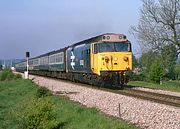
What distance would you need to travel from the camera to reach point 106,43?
2416 centimetres

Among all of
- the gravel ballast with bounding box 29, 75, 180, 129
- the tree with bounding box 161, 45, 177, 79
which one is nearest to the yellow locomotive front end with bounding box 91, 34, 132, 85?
the gravel ballast with bounding box 29, 75, 180, 129

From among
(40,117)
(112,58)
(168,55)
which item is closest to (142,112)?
(40,117)

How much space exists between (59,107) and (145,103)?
3.68 m

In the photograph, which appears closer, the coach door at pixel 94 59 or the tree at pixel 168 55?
the coach door at pixel 94 59

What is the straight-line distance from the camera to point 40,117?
12.5m

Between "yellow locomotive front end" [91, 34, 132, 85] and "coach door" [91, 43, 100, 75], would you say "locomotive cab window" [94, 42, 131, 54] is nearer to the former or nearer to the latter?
"yellow locomotive front end" [91, 34, 132, 85]

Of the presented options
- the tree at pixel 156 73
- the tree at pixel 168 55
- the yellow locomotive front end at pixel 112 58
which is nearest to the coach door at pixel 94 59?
the yellow locomotive front end at pixel 112 58

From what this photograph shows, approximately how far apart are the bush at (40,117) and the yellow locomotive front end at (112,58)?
10.8 m

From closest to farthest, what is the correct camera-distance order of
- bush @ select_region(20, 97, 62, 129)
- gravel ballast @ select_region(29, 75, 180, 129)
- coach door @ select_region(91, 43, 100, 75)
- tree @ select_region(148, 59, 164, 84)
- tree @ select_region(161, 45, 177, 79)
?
gravel ballast @ select_region(29, 75, 180, 129)
bush @ select_region(20, 97, 62, 129)
coach door @ select_region(91, 43, 100, 75)
tree @ select_region(161, 45, 177, 79)
tree @ select_region(148, 59, 164, 84)

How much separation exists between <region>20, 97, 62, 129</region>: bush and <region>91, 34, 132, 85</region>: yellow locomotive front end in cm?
1075

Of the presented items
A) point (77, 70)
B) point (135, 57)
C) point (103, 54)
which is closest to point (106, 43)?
point (103, 54)

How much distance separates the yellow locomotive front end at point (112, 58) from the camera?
77.6 feet

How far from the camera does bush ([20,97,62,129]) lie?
12.3 meters

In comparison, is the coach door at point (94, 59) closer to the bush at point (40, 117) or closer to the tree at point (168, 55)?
the bush at point (40, 117)
